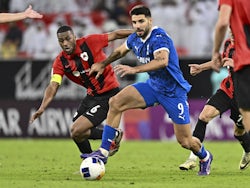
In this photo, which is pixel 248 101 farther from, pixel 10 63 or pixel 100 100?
pixel 10 63

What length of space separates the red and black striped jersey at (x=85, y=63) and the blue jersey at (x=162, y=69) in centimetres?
146

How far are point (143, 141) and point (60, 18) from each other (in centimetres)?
441

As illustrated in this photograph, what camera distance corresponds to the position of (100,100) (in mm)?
12039

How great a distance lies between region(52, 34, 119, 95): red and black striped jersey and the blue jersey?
146cm

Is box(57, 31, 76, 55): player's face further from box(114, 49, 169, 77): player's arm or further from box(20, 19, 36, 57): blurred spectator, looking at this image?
box(20, 19, 36, 57): blurred spectator

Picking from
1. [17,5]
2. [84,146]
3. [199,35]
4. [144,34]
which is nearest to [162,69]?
[144,34]

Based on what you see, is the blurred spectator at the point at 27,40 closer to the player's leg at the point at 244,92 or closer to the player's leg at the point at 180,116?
the player's leg at the point at 180,116

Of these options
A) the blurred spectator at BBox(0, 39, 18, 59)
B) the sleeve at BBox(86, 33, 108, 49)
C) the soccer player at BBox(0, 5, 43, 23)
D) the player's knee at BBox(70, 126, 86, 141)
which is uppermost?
the soccer player at BBox(0, 5, 43, 23)

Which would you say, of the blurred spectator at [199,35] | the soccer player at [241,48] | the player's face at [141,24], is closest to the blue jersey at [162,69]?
the player's face at [141,24]

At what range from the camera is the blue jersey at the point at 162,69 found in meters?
10.3

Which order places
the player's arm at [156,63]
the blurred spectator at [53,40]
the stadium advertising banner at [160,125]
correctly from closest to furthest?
the player's arm at [156,63] < the stadium advertising banner at [160,125] < the blurred spectator at [53,40]

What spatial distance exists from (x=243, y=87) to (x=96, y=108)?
404 centimetres

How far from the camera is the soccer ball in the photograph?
32.0 ft

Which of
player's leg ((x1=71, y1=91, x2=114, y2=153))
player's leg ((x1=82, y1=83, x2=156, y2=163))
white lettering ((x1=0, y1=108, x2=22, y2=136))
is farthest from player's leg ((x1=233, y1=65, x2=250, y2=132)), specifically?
white lettering ((x1=0, y1=108, x2=22, y2=136))
